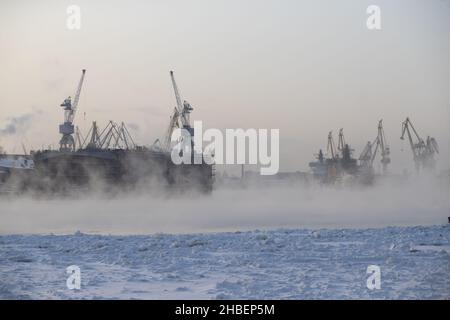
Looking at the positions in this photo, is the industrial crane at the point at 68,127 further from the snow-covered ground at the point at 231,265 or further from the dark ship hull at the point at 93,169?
the snow-covered ground at the point at 231,265

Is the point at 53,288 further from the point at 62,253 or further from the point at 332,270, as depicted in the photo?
the point at 332,270

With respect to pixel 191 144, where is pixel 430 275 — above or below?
below

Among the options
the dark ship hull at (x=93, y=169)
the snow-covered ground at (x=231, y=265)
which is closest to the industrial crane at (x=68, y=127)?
the dark ship hull at (x=93, y=169)

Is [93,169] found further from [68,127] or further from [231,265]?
[231,265]

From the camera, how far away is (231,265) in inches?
736

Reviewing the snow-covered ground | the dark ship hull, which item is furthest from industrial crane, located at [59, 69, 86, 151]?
the snow-covered ground

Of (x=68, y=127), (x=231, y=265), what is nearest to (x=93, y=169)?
(x=68, y=127)

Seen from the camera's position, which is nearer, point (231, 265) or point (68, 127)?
point (231, 265)

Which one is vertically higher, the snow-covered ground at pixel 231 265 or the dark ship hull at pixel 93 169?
the dark ship hull at pixel 93 169

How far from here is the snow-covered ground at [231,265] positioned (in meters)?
15.0
